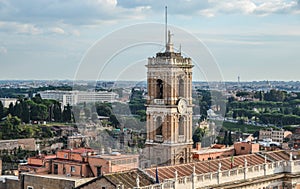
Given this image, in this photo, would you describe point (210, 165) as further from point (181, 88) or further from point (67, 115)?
point (67, 115)

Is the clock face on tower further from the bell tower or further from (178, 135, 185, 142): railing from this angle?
(178, 135, 185, 142): railing

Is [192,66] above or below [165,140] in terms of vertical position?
above

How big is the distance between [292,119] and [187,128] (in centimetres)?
10423

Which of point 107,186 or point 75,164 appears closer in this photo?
point 107,186

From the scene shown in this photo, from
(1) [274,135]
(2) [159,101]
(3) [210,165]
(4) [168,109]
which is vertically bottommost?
(1) [274,135]

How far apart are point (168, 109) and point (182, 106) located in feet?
4.14

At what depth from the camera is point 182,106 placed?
4581 centimetres

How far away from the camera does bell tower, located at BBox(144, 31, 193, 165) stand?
45031 mm

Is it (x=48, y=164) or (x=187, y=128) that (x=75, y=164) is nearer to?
(x=48, y=164)

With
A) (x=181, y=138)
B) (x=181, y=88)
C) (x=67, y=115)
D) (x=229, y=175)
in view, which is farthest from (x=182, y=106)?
(x=67, y=115)

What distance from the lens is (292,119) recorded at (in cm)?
14662

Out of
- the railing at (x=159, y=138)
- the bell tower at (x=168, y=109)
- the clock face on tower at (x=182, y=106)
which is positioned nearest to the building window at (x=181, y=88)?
the bell tower at (x=168, y=109)

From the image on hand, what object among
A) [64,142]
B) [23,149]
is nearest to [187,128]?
[23,149]

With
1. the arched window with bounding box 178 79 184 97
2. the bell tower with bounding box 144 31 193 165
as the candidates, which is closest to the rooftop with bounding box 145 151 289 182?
the bell tower with bounding box 144 31 193 165
